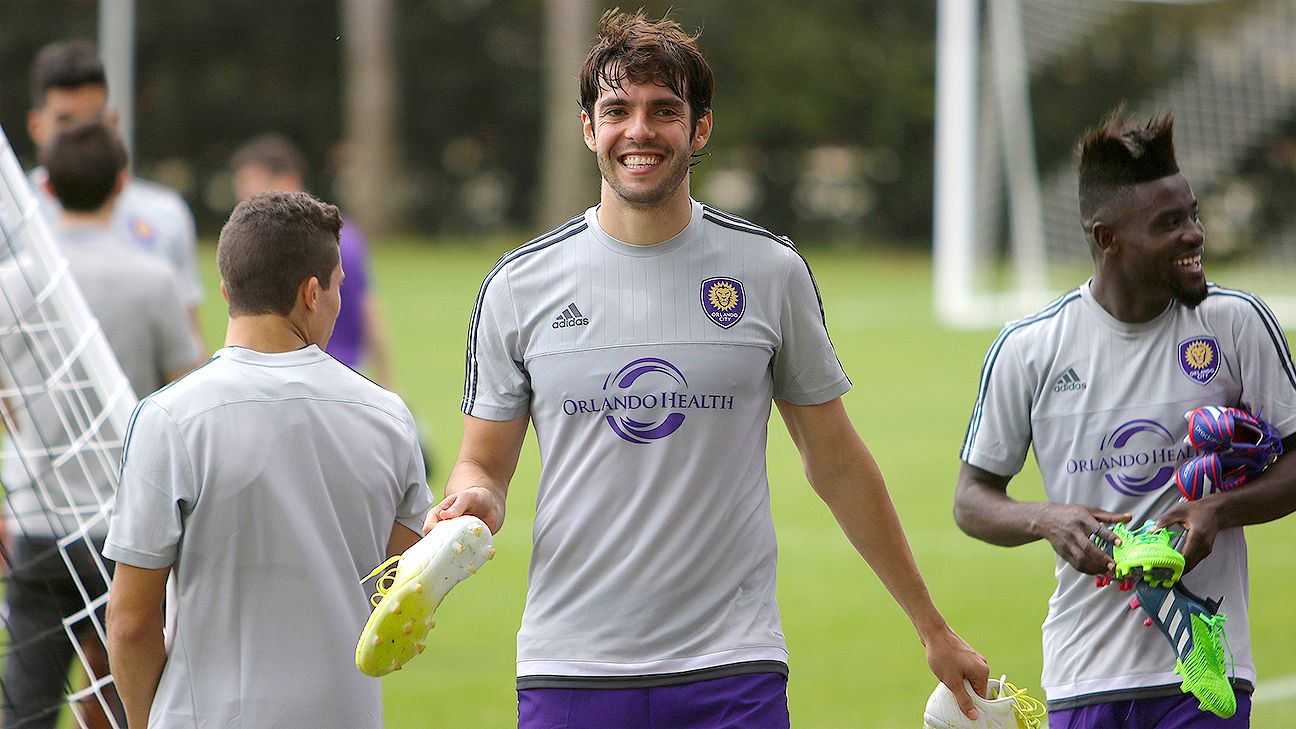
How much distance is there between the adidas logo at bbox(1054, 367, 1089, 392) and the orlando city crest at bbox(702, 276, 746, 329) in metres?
0.95

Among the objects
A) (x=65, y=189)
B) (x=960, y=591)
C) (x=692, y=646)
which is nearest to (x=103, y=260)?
(x=65, y=189)

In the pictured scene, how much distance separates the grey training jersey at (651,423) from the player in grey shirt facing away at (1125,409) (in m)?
0.69

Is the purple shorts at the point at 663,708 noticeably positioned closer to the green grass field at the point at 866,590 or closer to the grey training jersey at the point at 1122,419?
the grey training jersey at the point at 1122,419

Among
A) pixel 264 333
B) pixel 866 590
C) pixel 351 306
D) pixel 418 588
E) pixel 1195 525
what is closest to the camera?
pixel 418 588

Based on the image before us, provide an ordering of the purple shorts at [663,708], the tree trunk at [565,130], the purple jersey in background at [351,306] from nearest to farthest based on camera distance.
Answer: the purple shorts at [663,708] < the purple jersey in background at [351,306] < the tree trunk at [565,130]

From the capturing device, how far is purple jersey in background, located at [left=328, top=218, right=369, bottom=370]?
7133 mm

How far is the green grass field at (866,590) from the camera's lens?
6602mm

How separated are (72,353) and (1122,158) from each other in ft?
8.63

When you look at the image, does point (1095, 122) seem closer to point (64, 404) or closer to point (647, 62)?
point (64, 404)

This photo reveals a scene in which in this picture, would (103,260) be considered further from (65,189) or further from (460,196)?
(460,196)

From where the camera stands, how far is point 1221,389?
148 inches

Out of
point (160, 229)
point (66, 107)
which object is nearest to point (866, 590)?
point (160, 229)

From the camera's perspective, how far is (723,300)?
3379mm

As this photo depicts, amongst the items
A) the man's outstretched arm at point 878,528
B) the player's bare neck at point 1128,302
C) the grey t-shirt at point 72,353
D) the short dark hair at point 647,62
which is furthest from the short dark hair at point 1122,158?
the grey t-shirt at point 72,353
